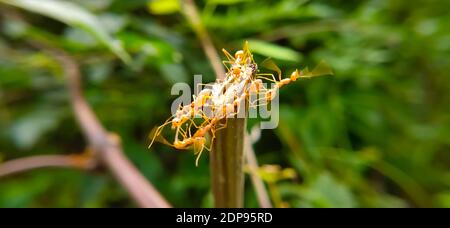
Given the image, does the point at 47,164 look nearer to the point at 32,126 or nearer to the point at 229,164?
the point at 32,126

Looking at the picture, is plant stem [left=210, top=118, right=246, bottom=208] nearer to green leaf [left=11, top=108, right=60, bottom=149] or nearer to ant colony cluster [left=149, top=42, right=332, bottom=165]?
ant colony cluster [left=149, top=42, right=332, bottom=165]

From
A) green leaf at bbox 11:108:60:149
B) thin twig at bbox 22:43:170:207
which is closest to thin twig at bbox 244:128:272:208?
thin twig at bbox 22:43:170:207

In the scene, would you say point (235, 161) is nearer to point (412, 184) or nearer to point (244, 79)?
point (244, 79)

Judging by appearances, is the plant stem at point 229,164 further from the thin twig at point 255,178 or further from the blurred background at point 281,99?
the blurred background at point 281,99

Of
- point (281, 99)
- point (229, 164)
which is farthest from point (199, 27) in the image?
point (229, 164)

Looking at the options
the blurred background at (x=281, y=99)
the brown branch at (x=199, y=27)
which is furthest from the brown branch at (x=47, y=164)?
the brown branch at (x=199, y=27)

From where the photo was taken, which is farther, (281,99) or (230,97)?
(281,99)

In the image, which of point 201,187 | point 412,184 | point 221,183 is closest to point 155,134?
point 221,183
